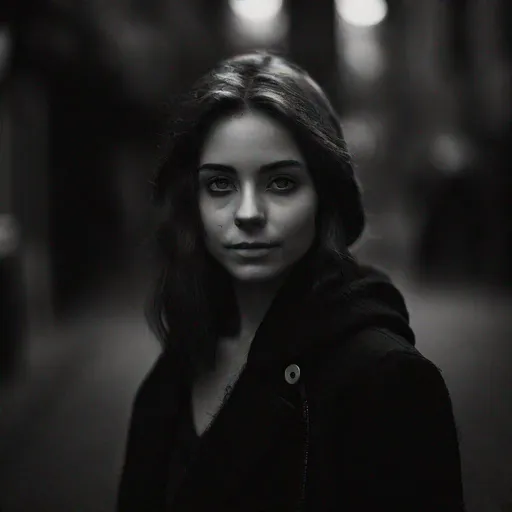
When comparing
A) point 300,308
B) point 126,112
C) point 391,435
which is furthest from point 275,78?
point 126,112

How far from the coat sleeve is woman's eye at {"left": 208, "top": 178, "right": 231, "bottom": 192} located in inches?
13.3

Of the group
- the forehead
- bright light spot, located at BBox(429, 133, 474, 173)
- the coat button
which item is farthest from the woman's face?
bright light spot, located at BBox(429, 133, 474, 173)

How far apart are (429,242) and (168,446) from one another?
874mm

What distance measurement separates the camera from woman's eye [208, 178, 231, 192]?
3.03ft

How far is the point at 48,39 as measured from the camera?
1484mm

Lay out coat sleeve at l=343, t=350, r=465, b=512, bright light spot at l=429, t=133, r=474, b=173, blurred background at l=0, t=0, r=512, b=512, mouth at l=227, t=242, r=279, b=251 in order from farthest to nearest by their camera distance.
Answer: bright light spot at l=429, t=133, r=474, b=173 → blurred background at l=0, t=0, r=512, b=512 → mouth at l=227, t=242, r=279, b=251 → coat sleeve at l=343, t=350, r=465, b=512

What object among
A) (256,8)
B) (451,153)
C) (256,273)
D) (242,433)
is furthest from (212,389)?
(451,153)

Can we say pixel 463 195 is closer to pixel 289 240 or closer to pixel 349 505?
pixel 289 240

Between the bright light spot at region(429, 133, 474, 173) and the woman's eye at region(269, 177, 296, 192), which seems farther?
the bright light spot at region(429, 133, 474, 173)

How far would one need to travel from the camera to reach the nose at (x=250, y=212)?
876mm

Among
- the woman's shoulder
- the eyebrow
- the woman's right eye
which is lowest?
the woman's shoulder

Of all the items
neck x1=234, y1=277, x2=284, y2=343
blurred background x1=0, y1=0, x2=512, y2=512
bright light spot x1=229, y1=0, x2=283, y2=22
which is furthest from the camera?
bright light spot x1=229, y1=0, x2=283, y2=22

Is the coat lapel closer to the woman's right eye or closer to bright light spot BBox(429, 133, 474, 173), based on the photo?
the woman's right eye

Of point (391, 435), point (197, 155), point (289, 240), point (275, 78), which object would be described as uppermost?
point (275, 78)
